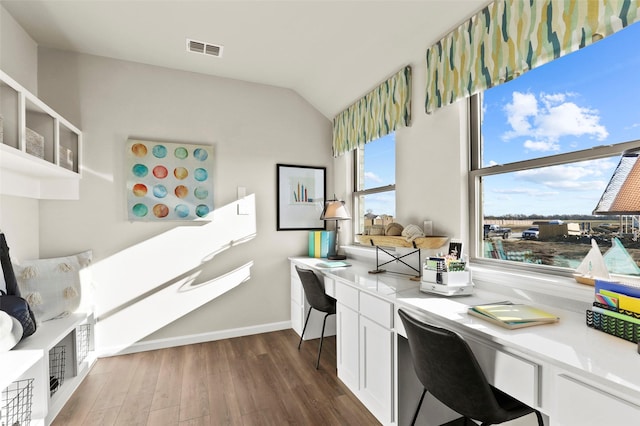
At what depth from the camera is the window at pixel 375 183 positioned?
3.04m

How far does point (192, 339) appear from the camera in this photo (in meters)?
→ 3.24

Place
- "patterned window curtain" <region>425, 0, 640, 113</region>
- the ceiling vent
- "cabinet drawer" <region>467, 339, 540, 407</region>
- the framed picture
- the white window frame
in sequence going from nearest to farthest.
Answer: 1. "cabinet drawer" <region>467, 339, 540, 407</region>
2. "patterned window curtain" <region>425, 0, 640, 113</region>
3. the white window frame
4. the ceiling vent
5. the framed picture

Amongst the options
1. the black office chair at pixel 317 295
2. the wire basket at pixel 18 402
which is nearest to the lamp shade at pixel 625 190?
the black office chair at pixel 317 295

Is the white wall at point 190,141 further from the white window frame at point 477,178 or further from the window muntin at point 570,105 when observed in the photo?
the window muntin at point 570,105

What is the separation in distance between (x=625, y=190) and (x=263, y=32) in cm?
260

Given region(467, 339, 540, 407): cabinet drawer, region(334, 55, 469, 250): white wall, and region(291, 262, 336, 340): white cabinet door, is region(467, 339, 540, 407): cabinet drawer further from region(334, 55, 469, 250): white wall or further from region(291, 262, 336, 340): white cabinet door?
region(291, 262, 336, 340): white cabinet door

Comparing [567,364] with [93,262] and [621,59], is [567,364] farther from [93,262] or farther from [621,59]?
[93,262]

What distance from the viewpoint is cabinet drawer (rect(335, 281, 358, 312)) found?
87.6 inches

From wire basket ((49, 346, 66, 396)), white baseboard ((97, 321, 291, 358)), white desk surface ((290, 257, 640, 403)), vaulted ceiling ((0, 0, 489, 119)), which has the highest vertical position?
vaulted ceiling ((0, 0, 489, 119))

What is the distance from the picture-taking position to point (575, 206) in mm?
1649

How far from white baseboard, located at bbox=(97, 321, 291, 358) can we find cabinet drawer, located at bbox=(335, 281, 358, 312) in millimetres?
1407

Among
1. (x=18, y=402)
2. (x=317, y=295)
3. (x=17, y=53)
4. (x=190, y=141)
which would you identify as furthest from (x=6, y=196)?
(x=317, y=295)

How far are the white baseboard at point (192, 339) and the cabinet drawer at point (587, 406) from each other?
292 cm

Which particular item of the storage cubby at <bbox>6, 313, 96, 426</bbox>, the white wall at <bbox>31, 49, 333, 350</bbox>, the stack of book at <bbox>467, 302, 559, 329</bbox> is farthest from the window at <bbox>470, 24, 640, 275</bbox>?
the storage cubby at <bbox>6, 313, 96, 426</bbox>
